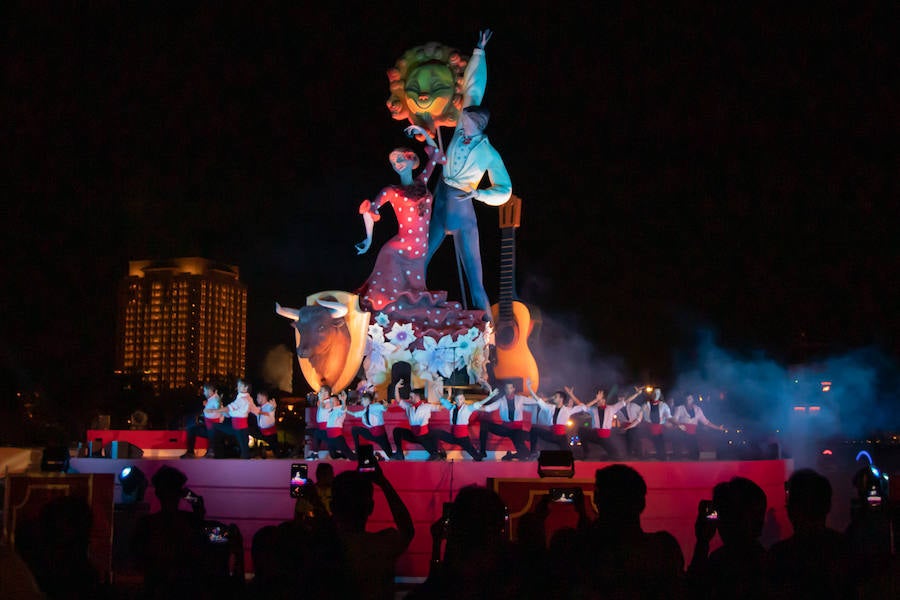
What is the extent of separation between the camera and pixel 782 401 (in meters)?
27.4

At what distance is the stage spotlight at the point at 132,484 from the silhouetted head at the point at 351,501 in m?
9.13

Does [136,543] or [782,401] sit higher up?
[782,401]

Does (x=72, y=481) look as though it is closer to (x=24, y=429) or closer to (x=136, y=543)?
(x=136, y=543)

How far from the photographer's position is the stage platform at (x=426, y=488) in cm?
1136

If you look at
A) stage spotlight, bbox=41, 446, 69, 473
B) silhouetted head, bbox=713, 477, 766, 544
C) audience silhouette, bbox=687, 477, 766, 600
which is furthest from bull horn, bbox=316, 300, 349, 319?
silhouetted head, bbox=713, 477, 766, 544

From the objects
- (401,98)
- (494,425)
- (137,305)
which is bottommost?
(494,425)

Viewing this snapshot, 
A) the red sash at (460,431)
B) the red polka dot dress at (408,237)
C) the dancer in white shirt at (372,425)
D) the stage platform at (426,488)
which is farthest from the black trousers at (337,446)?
the red polka dot dress at (408,237)

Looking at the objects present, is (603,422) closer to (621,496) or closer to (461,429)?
(461,429)

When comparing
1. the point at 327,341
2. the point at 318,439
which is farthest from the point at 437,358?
the point at 318,439

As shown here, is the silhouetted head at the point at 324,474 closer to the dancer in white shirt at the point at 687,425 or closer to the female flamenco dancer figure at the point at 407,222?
the dancer in white shirt at the point at 687,425

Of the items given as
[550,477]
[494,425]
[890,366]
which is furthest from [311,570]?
[890,366]

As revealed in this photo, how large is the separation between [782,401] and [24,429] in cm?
2329

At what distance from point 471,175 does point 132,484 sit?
8.43 metres

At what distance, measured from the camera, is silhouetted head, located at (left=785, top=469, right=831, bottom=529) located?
12.3ft
